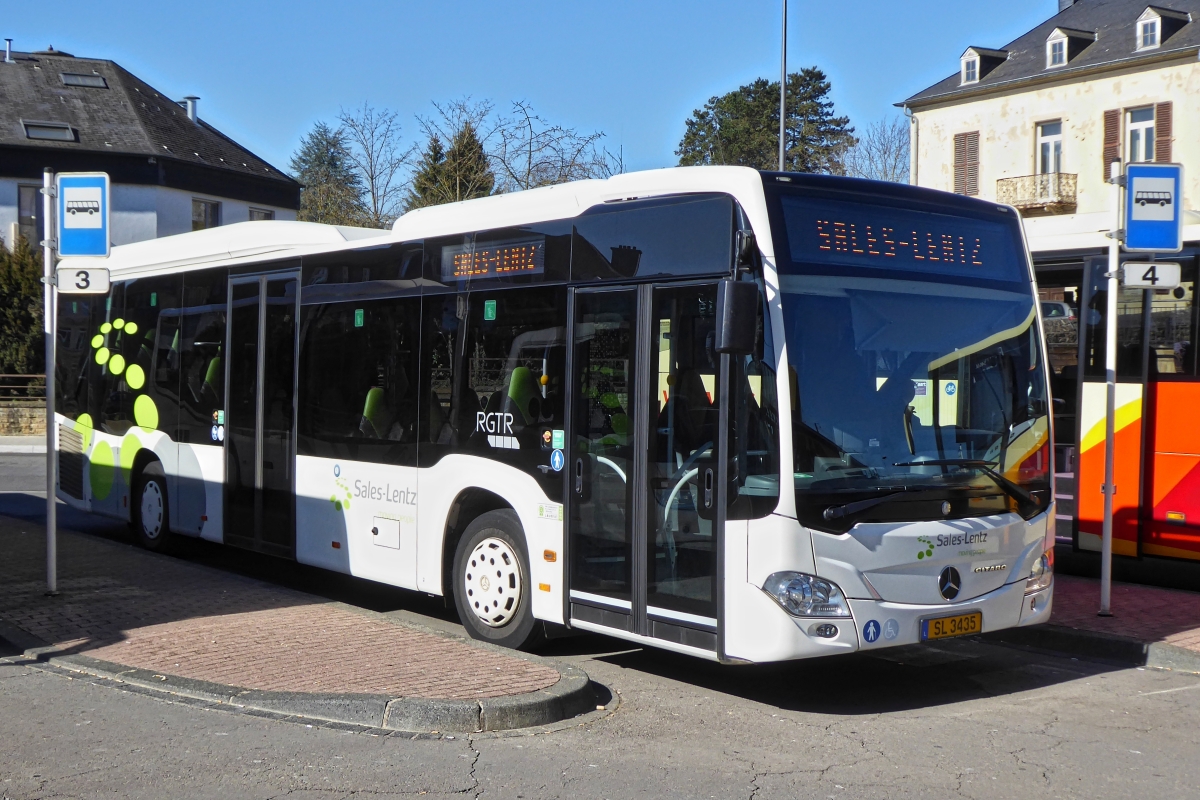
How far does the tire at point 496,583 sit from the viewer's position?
330 inches

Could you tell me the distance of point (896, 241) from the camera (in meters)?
7.34

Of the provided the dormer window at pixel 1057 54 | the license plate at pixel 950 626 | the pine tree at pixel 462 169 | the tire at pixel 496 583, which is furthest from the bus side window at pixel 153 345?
the dormer window at pixel 1057 54

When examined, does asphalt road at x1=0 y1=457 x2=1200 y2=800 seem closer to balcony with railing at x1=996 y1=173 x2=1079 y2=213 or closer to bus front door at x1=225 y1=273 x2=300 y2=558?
bus front door at x1=225 y1=273 x2=300 y2=558

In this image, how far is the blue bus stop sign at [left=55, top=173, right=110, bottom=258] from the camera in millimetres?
9641

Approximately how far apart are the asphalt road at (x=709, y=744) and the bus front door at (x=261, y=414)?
3.37 metres

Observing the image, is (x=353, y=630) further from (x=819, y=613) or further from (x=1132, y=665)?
(x=1132, y=665)

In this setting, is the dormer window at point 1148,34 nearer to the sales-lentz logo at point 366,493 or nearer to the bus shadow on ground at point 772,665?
the bus shadow on ground at point 772,665

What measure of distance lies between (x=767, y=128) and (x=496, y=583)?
5977 centimetres

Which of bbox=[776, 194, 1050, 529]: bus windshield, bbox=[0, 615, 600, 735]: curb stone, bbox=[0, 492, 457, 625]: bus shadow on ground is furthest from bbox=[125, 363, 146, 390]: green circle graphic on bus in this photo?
bbox=[776, 194, 1050, 529]: bus windshield

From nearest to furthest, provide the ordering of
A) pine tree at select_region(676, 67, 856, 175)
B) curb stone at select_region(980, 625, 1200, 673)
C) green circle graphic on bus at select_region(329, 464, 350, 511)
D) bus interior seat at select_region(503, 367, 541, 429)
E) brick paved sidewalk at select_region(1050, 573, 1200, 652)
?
bus interior seat at select_region(503, 367, 541, 429)
curb stone at select_region(980, 625, 1200, 673)
brick paved sidewalk at select_region(1050, 573, 1200, 652)
green circle graphic on bus at select_region(329, 464, 350, 511)
pine tree at select_region(676, 67, 856, 175)

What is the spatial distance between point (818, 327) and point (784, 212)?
25.9 inches

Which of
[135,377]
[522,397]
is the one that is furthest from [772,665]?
[135,377]

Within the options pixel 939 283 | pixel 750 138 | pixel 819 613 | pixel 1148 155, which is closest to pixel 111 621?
pixel 819 613

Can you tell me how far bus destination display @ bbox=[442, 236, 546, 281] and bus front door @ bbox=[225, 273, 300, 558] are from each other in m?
2.31
